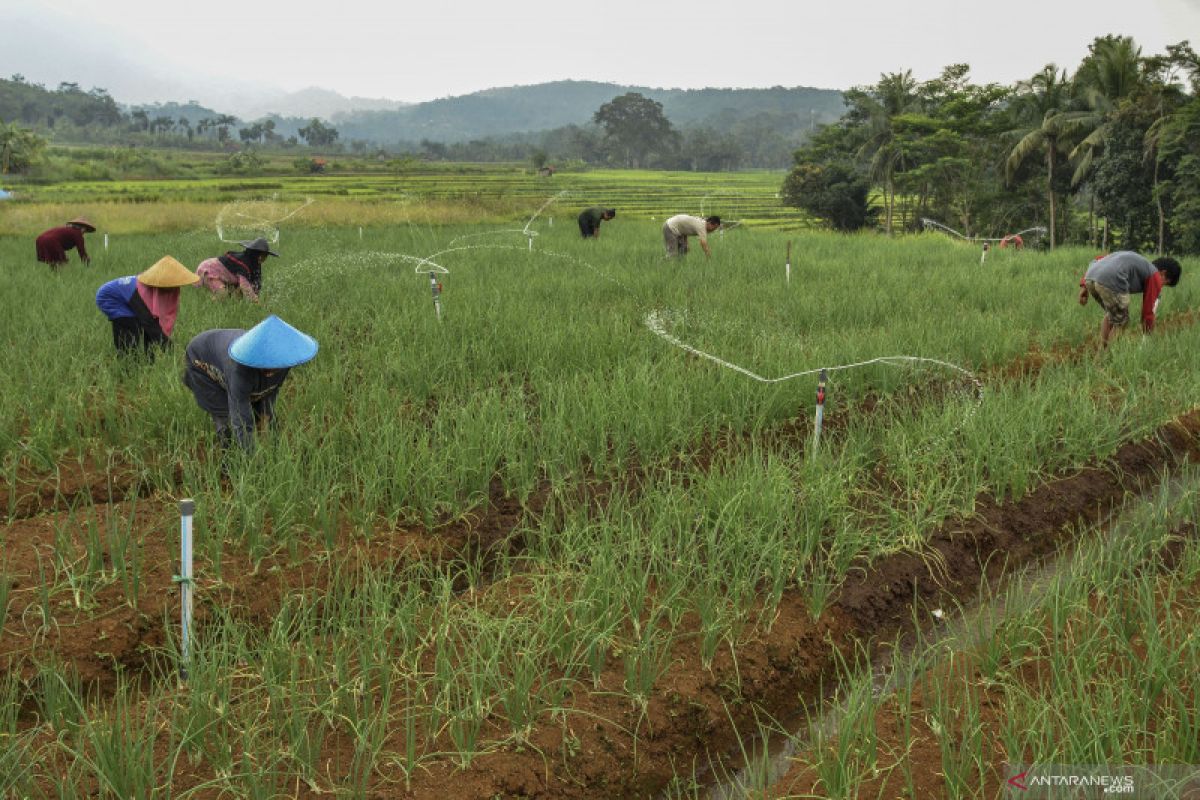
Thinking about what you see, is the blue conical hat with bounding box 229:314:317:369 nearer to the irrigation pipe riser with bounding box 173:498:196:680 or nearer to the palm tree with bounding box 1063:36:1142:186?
the irrigation pipe riser with bounding box 173:498:196:680

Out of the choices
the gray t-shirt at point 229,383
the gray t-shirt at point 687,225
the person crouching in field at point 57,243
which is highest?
the gray t-shirt at point 687,225

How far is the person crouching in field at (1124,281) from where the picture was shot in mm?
6844

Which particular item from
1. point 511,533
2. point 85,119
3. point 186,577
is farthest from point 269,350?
point 85,119

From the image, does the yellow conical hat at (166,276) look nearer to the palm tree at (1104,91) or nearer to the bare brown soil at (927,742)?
the bare brown soil at (927,742)

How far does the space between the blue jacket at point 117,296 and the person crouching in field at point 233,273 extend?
5.85 feet

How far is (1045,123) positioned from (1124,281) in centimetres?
2320

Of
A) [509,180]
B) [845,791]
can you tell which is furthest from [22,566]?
[509,180]

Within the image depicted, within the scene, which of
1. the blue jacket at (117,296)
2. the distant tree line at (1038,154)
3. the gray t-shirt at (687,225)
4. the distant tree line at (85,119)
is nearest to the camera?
the blue jacket at (117,296)

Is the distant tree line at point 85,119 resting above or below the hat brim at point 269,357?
above

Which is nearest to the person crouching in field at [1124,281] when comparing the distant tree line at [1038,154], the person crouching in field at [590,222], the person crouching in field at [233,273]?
the person crouching in field at [233,273]

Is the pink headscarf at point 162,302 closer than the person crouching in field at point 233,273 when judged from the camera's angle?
Yes

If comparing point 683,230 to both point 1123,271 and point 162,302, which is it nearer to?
point 1123,271

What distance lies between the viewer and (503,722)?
259 cm

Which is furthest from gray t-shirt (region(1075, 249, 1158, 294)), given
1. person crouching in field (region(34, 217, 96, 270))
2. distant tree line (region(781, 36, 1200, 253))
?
distant tree line (region(781, 36, 1200, 253))
